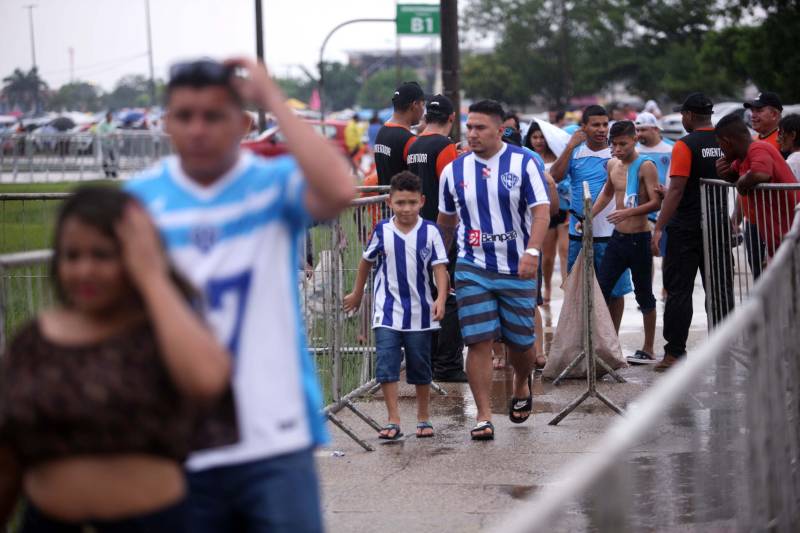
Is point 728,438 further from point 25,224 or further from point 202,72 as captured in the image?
point 25,224

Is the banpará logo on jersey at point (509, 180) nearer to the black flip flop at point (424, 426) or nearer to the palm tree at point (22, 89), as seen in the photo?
the black flip flop at point (424, 426)

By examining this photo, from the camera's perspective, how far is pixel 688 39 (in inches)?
2638

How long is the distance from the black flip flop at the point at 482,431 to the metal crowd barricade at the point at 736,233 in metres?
2.16

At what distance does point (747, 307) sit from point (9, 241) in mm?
9671

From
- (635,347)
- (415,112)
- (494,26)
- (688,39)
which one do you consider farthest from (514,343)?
(494,26)

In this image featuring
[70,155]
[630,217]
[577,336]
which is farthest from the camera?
[70,155]

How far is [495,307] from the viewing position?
7957mm

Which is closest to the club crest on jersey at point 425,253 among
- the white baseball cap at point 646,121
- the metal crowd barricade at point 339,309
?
the metal crowd barricade at point 339,309

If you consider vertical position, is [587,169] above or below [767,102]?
below

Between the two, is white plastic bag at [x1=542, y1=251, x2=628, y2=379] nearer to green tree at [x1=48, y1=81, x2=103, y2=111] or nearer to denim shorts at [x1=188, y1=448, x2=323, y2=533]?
denim shorts at [x1=188, y1=448, x2=323, y2=533]

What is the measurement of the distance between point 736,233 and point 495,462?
3.50 metres

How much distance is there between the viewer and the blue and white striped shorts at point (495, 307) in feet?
25.9

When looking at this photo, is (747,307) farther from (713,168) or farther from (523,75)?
(523,75)

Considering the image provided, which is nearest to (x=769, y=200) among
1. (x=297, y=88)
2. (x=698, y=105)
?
(x=698, y=105)
